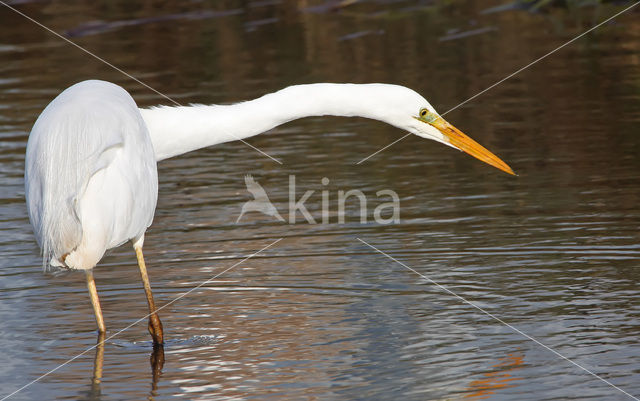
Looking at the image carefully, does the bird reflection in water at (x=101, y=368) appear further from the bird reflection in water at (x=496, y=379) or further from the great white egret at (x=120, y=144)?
the bird reflection in water at (x=496, y=379)

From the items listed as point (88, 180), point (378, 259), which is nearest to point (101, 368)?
point (88, 180)

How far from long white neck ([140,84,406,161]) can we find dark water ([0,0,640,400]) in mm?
975

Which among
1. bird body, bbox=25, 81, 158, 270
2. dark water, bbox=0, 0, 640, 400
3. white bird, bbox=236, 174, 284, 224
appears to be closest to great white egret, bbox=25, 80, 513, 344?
bird body, bbox=25, 81, 158, 270

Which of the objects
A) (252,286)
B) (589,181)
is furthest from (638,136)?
(252,286)

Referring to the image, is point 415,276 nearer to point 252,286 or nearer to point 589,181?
point 252,286

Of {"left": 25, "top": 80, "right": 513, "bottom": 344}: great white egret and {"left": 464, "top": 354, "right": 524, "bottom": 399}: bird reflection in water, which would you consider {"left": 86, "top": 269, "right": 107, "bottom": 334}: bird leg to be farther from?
{"left": 464, "top": 354, "right": 524, "bottom": 399}: bird reflection in water

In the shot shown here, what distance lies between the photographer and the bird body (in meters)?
5.88

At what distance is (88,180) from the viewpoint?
5.91 meters

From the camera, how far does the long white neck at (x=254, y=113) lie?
258 inches

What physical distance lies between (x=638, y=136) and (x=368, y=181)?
8.73ft

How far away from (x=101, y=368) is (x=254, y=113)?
1.75m

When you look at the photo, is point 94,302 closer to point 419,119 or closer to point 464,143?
point 419,119

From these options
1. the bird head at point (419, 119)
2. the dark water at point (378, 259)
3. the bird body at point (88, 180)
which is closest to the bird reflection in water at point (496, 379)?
the dark water at point (378, 259)

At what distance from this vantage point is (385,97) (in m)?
6.57
